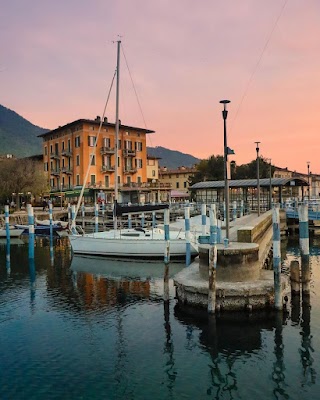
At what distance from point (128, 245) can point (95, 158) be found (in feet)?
169

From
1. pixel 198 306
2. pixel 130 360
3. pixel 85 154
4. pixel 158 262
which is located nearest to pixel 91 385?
pixel 130 360

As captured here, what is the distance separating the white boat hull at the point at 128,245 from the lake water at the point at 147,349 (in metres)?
6.32

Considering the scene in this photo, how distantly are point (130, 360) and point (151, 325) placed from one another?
8.93 ft

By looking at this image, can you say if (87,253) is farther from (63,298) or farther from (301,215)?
(301,215)

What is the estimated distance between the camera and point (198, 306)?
1428 centimetres

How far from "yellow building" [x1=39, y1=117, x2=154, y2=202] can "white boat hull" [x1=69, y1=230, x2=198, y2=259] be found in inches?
1679

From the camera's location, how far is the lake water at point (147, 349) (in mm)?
9352

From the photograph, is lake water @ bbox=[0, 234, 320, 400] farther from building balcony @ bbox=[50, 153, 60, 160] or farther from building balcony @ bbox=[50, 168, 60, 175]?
building balcony @ bbox=[50, 153, 60, 160]

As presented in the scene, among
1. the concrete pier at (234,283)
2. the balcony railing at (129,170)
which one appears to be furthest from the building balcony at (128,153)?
the concrete pier at (234,283)

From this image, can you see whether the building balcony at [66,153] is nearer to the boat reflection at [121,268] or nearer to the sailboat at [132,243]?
the sailboat at [132,243]

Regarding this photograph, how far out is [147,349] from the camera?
11.6m

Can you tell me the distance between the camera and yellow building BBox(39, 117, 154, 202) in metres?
74.4

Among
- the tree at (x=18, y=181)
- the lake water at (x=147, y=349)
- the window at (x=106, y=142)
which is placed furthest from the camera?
the window at (x=106, y=142)

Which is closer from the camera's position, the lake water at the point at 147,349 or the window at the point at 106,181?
the lake water at the point at 147,349
